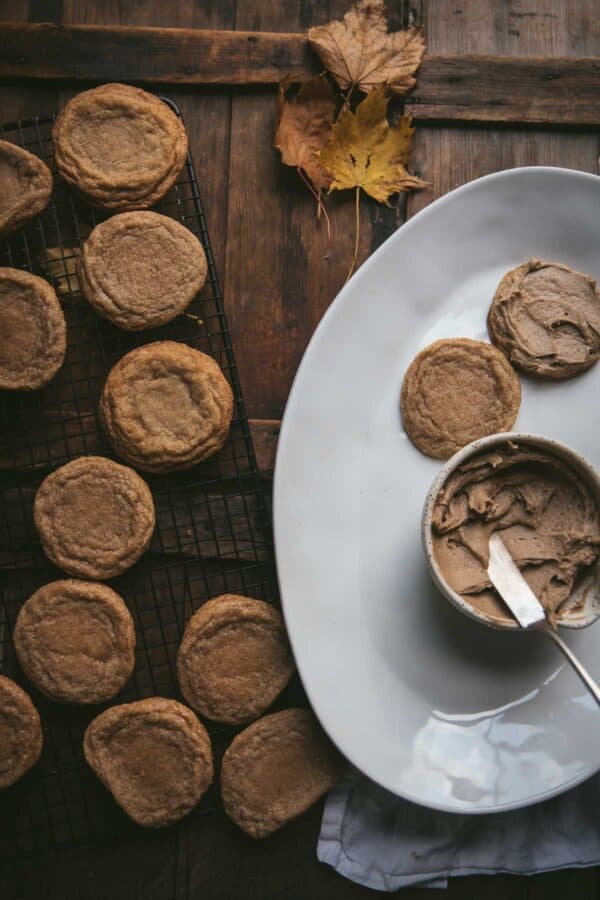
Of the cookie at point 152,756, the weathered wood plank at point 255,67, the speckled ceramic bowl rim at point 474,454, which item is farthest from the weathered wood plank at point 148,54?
the cookie at point 152,756

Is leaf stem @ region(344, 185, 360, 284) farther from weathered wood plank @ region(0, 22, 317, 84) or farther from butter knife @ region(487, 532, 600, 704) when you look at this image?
butter knife @ region(487, 532, 600, 704)

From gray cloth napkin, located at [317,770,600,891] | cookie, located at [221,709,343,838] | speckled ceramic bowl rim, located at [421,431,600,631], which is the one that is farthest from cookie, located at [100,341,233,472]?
gray cloth napkin, located at [317,770,600,891]

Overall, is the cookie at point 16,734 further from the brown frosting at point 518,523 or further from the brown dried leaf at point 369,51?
the brown dried leaf at point 369,51

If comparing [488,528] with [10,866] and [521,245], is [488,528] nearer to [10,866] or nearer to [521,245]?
[521,245]

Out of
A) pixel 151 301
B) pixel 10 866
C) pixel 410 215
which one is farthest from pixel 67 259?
pixel 10 866

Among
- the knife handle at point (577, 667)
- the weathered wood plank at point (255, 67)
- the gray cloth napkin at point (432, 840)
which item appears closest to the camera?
the knife handle at point (577, 667)

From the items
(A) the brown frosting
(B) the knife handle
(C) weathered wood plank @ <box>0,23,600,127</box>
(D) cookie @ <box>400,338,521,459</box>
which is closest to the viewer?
(B) the knife handle

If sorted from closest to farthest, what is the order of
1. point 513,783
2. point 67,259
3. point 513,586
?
point 513,586 → point 513,783 → point 67,259
